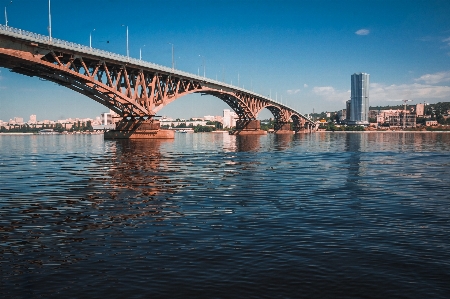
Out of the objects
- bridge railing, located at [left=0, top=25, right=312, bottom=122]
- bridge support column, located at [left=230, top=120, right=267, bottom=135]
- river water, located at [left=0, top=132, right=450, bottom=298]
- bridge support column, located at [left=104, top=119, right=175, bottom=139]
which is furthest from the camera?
bridge support column, located at [left=230, top=120, right=267, bottom=135]

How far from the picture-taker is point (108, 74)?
7556 centimetres

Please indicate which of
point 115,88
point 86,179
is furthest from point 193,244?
A: point 115,88

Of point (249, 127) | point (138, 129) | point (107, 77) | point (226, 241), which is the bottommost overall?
point (226, 241)

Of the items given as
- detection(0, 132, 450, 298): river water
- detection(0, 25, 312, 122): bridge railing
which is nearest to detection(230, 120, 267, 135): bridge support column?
detection(0, 25, 312, 122): bridge railing

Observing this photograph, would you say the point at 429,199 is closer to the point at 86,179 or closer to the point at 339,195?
the point at 339,195

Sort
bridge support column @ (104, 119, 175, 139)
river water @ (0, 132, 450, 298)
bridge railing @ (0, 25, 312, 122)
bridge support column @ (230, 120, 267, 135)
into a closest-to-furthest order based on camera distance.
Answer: river water @ (0, 132, 450, 298)
bridge railing @ (0, 25, 312, 122)
bridge support column @ (104, 119, 175, 139)
bridge support column @ (230, 120, 267, 135)

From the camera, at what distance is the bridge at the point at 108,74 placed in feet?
193

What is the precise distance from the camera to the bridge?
58.8 meters

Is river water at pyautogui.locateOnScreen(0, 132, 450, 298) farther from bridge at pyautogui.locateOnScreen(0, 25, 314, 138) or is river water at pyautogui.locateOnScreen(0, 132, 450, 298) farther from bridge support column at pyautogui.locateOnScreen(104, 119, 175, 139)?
A: bridge support column at pyautogui.locateOnScreen(104, 119, 175, 139)

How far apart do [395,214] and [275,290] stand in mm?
8582

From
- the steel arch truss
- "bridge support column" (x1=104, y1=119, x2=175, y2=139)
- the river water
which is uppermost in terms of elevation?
the steel arch truss

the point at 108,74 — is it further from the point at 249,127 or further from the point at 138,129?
the point at 249,127

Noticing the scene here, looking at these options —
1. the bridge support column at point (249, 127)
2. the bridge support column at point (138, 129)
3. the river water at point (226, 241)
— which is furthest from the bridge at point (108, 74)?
the river water at point (226, 241)

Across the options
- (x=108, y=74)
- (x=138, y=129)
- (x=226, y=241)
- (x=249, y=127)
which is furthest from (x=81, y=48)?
(x=249, y=127)
